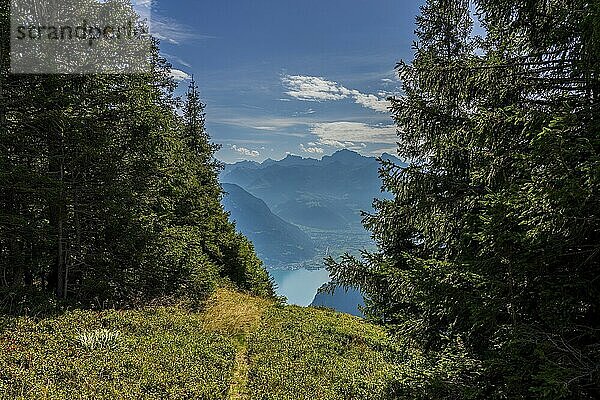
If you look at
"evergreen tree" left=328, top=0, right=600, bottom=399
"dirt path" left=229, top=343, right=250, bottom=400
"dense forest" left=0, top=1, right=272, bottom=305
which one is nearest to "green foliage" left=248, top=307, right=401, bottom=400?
"dirt path" left=229, top=343, right=250, bottom=400

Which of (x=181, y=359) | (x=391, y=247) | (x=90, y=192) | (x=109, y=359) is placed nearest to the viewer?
(x=109, y=359)

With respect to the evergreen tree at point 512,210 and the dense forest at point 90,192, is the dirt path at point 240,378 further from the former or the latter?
the dense forest at point 90,192

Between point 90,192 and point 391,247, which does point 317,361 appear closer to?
point 391,247

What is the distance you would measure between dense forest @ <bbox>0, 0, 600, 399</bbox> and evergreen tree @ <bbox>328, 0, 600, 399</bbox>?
0.09 feet

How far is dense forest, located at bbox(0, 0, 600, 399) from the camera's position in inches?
154

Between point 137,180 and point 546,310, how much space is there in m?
12.7

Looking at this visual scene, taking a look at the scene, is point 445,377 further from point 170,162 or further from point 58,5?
point 58,5

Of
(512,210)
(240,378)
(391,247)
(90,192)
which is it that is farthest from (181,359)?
(512,210)

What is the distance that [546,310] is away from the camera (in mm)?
4148

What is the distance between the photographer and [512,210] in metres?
4.02

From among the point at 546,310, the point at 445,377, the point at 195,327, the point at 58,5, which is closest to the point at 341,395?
the point at 445,377

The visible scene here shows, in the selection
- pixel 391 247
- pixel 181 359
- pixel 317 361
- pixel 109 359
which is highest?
pixel 391 247

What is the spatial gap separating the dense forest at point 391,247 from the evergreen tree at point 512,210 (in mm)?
29

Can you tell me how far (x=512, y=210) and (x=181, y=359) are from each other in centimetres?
787
